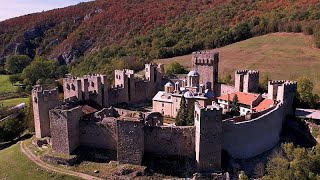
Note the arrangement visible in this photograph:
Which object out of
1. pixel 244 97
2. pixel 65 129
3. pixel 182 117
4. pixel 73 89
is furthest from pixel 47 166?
pixel 244 97

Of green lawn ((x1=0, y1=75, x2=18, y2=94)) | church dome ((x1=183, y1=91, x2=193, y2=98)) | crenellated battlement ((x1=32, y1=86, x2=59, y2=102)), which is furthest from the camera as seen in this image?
green lawn ((x1=0, y1=75, x2=18, y2=94))

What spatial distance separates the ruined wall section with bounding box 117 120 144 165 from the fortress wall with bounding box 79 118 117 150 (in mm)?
1560

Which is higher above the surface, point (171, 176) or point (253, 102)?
point (253, 102)

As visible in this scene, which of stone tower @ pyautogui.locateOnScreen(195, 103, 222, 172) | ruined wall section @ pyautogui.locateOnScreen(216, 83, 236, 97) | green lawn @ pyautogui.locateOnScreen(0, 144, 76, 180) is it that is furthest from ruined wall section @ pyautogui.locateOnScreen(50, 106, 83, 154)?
ruined wall section @ pyautogui.locateOnScreen(216, 83, 236, 97)

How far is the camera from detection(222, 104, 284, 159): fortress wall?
1386 inches

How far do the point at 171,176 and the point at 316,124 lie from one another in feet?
61.0

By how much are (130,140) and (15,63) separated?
71660 millimetres

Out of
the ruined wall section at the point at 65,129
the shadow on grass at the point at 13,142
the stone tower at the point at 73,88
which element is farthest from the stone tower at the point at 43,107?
the stone tower at the point at 73,88

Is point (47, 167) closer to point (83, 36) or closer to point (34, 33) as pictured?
point (83, 36)

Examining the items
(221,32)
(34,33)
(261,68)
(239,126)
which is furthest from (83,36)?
(239,126)

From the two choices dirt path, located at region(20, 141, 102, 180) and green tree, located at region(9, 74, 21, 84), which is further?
green tree, located at region(9, 74, 21, 84)

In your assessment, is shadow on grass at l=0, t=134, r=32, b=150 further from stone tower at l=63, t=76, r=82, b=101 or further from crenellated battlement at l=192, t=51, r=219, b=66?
crenellated battlement at l=192, t=51, r=219, b=66

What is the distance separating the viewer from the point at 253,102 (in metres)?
44.3

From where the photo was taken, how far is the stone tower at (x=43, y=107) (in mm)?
38969
